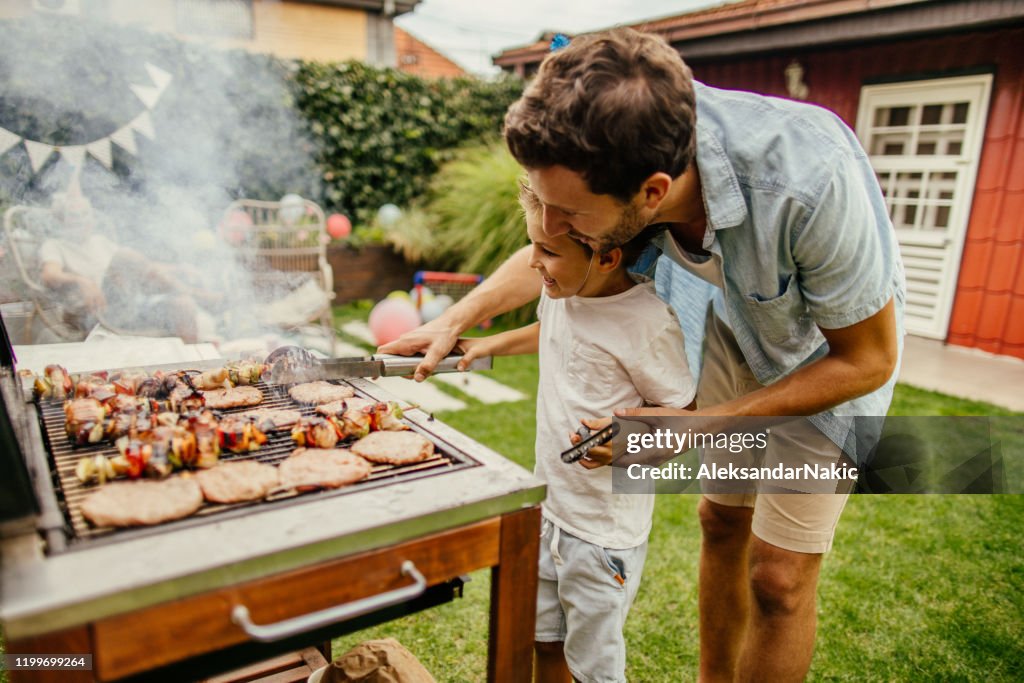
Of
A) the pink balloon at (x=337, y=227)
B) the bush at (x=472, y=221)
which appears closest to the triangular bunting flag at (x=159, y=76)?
the pink balloon at (x=337, y=227)

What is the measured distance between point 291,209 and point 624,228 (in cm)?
682

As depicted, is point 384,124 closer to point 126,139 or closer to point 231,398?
point 126,139

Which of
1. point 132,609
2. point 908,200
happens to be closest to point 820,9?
point 908,200

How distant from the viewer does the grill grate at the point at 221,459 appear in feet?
3.64

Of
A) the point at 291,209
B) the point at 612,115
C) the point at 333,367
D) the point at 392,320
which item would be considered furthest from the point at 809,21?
the point at 333,367

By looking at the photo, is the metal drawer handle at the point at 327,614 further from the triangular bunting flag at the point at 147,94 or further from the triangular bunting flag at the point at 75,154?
the triangular bunting flag at the point at 147,94

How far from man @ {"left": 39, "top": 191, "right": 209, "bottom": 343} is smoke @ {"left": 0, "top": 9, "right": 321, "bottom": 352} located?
1.52ft

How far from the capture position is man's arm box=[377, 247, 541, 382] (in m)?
1.96

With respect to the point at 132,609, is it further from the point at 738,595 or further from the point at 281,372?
the point at 738,595

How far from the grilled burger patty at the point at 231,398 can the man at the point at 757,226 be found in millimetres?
437

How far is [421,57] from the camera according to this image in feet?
79.3

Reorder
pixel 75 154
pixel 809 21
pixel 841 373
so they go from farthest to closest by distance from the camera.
A: pixel 809 21, pixel 75 154, pixel 841 373

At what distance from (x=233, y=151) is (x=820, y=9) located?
7175 mm

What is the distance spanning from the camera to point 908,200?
291 inches
